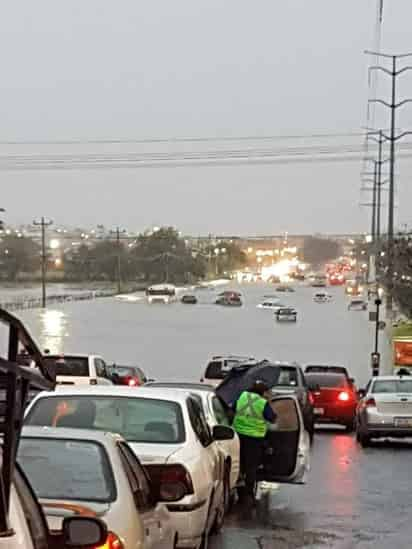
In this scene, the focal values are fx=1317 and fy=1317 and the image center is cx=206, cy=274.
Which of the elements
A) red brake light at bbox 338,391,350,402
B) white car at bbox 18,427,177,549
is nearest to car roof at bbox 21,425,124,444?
white car at bbox 18,427,177,549

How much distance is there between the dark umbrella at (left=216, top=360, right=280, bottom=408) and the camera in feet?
58.7

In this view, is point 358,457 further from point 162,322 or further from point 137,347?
point 162,322

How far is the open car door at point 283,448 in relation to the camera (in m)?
16.0

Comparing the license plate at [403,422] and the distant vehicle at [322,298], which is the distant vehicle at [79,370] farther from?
the distant vehicle at [322,298]

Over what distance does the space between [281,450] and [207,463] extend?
180 inches

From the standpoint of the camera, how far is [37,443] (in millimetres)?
8367

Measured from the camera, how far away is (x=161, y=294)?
8244cm

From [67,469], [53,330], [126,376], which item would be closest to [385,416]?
[126,376]

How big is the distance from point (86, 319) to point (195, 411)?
58.5 metres

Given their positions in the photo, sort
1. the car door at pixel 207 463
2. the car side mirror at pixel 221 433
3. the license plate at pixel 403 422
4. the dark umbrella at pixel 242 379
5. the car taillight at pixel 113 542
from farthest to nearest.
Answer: the license plate at pixel 403 422, the dark umbrella at pixel 242 379, the car side mirror at pixel 221 433, the car door at pixel 207 463, the car taillight at pixel 113 542

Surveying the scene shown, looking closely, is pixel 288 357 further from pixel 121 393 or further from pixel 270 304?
pixel 121 393

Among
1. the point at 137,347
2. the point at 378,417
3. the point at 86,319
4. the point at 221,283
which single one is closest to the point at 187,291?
the point at 221,283

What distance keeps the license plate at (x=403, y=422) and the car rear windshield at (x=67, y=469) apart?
54.4 feet

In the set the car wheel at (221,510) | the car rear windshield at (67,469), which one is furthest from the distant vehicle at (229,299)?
the car rear windshield at (67,469)
